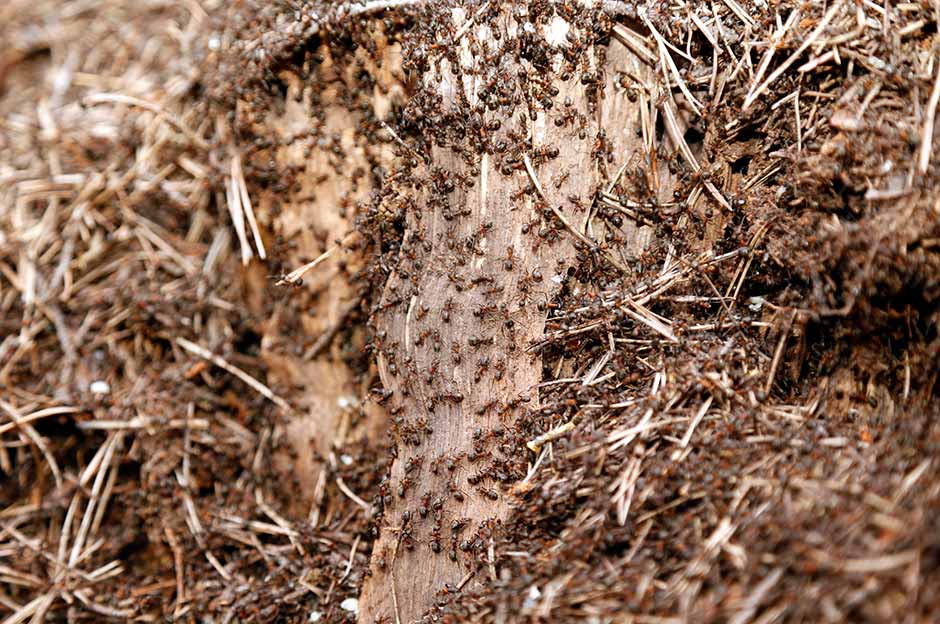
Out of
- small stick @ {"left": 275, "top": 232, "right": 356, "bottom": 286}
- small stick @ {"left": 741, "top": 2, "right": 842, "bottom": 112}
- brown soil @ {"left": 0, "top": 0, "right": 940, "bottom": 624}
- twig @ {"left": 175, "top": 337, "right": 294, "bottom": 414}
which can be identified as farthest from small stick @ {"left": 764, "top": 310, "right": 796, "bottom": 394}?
twig @ {"left": 175, "top": 337, "right": 294, "bottom": 414}

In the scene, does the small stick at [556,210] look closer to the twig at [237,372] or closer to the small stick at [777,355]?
the small stick at [777,355]

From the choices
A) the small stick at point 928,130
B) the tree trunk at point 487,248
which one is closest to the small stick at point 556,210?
the tree trunk at point 487,248

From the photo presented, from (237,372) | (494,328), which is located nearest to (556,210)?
(494,328)

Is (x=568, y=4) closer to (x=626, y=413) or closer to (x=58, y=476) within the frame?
(x=626, y=413)

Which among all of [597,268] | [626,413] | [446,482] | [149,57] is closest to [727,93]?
[597,268]

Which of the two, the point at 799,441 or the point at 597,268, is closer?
the point at 799,441
